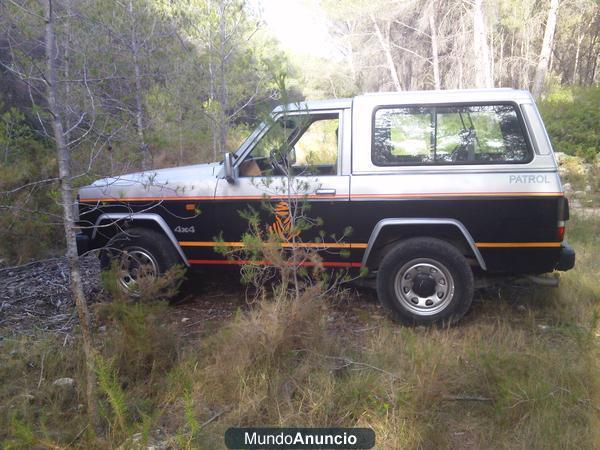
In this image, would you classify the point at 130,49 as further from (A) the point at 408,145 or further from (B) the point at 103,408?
(B) the point at 103,408

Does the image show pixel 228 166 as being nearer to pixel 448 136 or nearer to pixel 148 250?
pixel 148 250

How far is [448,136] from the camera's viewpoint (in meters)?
4.16

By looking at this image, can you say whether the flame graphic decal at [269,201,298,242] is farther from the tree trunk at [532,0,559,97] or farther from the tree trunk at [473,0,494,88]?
the tree trunk at [532,0,559,97]

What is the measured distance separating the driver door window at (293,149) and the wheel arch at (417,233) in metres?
0.70

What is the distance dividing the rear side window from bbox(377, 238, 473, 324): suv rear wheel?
76cm

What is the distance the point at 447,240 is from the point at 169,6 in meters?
7.10

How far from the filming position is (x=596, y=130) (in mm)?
14305

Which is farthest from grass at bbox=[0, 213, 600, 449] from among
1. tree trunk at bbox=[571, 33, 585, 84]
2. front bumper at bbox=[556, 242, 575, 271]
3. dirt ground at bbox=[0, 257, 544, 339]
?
tree trunk at bbox=[571, 33, 585, 84]

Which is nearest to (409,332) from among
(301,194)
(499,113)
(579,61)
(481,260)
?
(481,260)

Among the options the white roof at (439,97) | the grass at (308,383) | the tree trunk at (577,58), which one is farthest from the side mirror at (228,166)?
the tree trunk at (577,58)

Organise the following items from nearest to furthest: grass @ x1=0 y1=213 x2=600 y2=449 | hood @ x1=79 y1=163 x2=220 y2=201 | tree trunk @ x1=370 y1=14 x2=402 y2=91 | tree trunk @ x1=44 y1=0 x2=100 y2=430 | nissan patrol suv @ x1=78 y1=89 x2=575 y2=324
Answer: grass @ x1=0 y1=213 x2=600 y2=449, tree trunk @ x1=44 y1=0 x2=100 y2=430, nissan patrol suv @ x1=78 y1=89 x2=575 y2=324, hood @ x1=79 y1=163 x2=220 y2=201, tree trunk @ x1=370 y1=14 x2=402 y2=91

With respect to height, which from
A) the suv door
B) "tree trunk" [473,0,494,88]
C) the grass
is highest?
"tree trunk" [473,0,494,88]

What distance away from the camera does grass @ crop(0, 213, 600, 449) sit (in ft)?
8.75

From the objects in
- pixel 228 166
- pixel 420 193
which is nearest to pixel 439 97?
pixel 420 193
